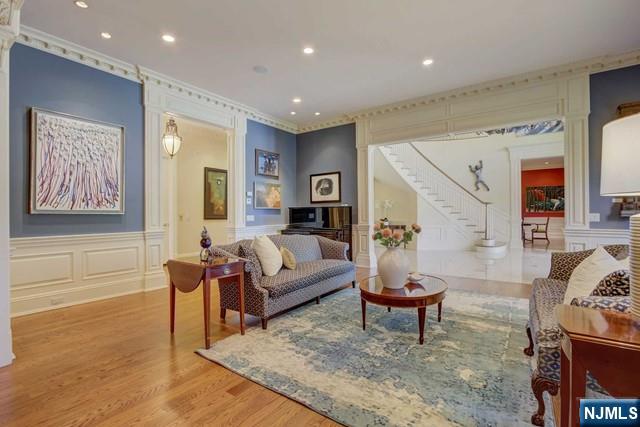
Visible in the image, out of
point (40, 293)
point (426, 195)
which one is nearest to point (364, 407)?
point (40, 293)

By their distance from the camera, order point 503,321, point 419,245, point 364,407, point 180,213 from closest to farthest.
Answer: point 364,407, point 503,321, point 180,213, point 419,245

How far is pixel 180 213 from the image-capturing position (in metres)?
7.52

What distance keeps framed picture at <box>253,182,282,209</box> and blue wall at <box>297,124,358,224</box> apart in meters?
0.69

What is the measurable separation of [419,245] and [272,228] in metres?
4.31

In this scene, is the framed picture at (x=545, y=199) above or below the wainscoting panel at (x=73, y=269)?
above

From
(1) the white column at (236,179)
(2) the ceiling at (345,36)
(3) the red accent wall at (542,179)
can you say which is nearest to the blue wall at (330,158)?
(1) the white column at (236,179)

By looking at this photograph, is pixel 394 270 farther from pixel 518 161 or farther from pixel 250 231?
pixel 518 161

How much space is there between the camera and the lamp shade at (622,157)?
3.45 ft

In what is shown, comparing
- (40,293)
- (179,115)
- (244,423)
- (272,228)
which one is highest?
(179,115)

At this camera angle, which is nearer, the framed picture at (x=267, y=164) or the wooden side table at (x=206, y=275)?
the wooden side table at (x=206, y=275)

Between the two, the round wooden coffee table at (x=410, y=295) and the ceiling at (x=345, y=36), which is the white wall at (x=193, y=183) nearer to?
the ceiling at (x=345, y=36)

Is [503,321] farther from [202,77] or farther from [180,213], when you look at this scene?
[180,213]

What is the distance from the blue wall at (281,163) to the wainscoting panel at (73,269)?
7.59ft

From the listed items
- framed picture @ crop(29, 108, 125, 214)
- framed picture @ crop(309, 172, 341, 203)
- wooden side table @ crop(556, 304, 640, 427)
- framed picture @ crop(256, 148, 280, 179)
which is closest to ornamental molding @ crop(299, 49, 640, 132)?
framed picture @ crop(309, 172, 341, 203)
